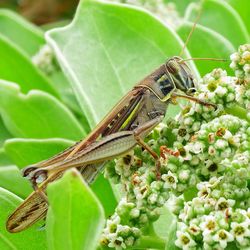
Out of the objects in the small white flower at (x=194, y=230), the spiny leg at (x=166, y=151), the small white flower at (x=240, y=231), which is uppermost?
the spiny leg at (x=166, y=151)

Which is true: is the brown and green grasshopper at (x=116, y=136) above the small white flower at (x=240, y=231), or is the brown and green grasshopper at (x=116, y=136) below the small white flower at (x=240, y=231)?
above

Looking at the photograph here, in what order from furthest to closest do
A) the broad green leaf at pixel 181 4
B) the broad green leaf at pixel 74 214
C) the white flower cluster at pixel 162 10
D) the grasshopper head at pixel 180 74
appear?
1. the broad green leaf at pixel 181 4
2. the white flower cluster at pixel 162 10
3. the grasshopper head at pixel 180 74
4. the broad green leaf at pixel 74 214

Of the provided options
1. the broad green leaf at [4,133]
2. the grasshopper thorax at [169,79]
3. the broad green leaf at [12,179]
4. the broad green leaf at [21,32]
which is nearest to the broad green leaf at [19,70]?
the broad green leaf at [4,133]

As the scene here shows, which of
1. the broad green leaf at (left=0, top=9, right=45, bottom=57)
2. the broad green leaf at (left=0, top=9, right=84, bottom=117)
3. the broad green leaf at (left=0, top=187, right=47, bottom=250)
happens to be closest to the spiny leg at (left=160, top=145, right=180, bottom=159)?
the broad green leaf at (left=0, top=187, right=47, bottom=250)

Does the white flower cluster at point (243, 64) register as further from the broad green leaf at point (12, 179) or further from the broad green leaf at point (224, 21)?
the broad green leaf at point (12, 179)

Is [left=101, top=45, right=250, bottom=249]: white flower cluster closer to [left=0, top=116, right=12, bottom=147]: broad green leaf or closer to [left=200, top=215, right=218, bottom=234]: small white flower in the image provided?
[left=200, top=215, right=218, bottom=234]: small white flower
